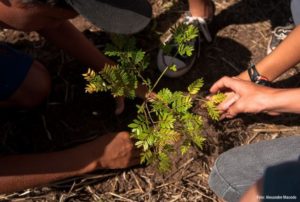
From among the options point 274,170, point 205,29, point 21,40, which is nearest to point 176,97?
point 274,170

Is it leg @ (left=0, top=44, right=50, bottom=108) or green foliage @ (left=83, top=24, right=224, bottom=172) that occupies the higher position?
green foliage @ (left=83, top=24, right=224, bottom=172)

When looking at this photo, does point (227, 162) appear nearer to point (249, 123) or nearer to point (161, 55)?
point (249, 123)

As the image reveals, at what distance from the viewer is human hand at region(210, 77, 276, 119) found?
1587 millimetres

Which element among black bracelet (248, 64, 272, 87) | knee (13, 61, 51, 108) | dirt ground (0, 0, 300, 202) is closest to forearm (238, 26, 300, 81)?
black bracelet (248, 64, 272, 87)

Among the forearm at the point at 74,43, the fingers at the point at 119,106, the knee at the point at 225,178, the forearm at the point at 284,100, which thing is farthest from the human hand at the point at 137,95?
the forearm at the point at 284,100

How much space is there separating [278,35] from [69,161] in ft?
4.80

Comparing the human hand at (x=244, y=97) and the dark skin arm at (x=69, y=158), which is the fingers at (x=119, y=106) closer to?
the dark skin arm at (x=69, y=158)

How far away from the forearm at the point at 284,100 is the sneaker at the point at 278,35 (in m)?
0.85

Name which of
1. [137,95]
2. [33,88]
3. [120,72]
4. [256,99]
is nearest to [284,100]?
[256,99]

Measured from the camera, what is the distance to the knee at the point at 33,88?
2023 mm

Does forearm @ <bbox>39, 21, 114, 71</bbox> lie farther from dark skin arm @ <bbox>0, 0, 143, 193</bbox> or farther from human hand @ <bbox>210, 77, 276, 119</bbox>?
human hand @ <bbox>210, 77, 276, 119</bbox>

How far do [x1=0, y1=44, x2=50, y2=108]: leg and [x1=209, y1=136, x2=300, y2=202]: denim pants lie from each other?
102 cm

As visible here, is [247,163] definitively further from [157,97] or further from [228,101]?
[157,97]

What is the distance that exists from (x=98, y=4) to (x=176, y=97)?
0.46 metres
